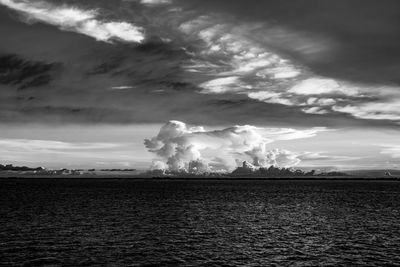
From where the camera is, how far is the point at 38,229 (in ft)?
202

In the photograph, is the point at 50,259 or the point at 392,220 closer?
the point at 50,259

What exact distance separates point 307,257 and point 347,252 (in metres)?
6.53

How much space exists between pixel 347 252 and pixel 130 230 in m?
33.0

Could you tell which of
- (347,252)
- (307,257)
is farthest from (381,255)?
(307,257)

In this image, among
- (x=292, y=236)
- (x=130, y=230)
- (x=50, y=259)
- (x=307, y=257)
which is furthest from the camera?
(x=130, y=230)

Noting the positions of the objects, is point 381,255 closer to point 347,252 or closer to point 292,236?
point 347,252

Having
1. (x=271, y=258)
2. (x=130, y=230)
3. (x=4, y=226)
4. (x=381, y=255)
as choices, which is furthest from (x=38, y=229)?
(x=381, y=255)

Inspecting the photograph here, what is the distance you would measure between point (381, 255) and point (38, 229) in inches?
1978

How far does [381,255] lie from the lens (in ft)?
150

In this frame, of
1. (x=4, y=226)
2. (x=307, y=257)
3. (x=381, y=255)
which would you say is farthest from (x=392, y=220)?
(x=4, y=226)

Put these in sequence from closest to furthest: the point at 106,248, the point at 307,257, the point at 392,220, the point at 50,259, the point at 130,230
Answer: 1. the point at 50,259
2. the point at 307,257
3. the point at 106,248
4. the point at 130,230
5. the point at 392,220

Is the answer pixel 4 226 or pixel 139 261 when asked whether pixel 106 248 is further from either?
pixel 4 226

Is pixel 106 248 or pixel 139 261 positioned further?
pixel 106 248

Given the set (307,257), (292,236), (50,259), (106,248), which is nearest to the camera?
(50,259)
